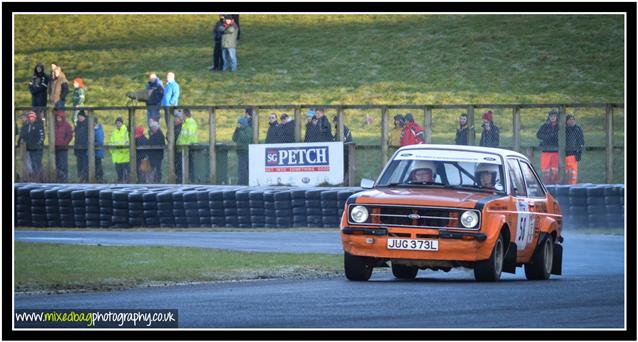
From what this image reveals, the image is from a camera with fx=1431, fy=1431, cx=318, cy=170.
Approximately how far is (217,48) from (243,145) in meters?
14.0

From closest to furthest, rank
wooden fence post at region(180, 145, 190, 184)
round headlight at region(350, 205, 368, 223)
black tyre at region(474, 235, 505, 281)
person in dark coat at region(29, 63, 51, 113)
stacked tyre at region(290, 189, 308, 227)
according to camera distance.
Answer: black tyre at region(474, 235, 505, 281), round headlight at region(350, 205, 368, 223), stacked tyre at region(290, 189, 308, 227), wooden fence post at region(180, 145, 190, 184), person in dark coat at region(29, 63, 51, 113)

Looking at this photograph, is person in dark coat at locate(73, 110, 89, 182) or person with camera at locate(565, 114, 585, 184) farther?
person in dark coat at locate(73, 110, 89, 182)

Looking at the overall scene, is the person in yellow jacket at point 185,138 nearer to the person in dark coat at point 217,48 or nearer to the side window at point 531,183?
the person in dark coat at point 217,48

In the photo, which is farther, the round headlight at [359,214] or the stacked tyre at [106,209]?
the stacked tyre at [106,209]

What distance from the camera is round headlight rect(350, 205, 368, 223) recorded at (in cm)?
1427

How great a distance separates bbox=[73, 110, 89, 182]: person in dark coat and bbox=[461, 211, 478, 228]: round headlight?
1532cm

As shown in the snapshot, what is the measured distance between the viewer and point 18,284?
14.5 m

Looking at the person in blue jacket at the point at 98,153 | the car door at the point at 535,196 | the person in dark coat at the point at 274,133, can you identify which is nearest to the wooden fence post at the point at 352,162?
the person in dark coat at the point at 274,133

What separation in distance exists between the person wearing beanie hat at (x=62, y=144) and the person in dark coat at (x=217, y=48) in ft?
30.4

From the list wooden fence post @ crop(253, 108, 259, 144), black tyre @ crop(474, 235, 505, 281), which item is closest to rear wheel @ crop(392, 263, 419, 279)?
black tyre @ crop(474, 235, 505, 281)

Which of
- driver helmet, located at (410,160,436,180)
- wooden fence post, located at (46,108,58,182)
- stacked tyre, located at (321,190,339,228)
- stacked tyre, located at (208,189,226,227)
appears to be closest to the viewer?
driver helmet, located at (410,160,436,180)

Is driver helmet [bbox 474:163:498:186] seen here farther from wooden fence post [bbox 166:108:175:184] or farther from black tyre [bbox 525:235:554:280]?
wooden fence post [bbox 166:108:175:184]

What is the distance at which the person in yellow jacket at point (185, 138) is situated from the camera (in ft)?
90.4

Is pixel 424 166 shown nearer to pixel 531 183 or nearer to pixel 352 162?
pixel 531 183
